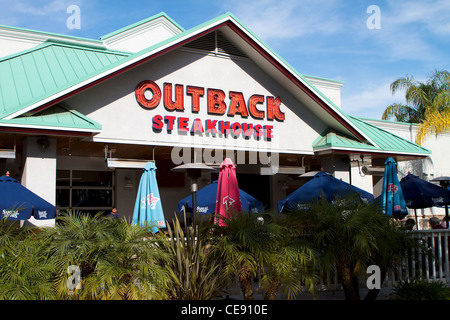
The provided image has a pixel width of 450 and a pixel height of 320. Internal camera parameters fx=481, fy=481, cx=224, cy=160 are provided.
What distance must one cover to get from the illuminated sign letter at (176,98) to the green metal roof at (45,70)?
171cm

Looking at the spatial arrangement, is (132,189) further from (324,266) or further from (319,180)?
(324,266)

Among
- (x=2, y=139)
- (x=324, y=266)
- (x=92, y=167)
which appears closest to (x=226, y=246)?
(x=324, y=266)

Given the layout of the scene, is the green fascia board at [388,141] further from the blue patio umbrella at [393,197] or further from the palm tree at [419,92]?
the palm tree at [419,92]

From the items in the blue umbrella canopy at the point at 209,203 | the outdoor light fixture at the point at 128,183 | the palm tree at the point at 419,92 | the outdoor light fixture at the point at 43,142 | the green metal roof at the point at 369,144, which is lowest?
the blue umbrella canopy at the point at 209,203

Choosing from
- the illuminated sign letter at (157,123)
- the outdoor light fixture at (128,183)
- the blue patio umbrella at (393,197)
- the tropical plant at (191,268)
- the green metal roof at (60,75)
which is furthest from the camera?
the outdoor light fixture at (128,183)

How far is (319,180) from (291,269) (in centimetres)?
535

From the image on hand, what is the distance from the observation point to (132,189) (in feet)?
56.8

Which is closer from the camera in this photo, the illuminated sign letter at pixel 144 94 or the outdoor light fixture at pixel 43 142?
the outdoor light fixture at pixel 43 142

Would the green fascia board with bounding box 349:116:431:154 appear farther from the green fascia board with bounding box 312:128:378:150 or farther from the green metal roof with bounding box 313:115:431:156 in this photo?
the green fascia board with bounding box 312:128:378:150

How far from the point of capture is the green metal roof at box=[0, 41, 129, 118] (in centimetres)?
1180

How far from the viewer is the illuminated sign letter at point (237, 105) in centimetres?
1459

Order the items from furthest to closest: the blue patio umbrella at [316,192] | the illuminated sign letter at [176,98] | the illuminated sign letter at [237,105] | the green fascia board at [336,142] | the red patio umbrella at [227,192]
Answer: the green fascia board at [336,142] < the illuminated sign letter at [237,105] < the illuminated sign letter at [176,98] < the blue patio umbrella at [316,192] < the red patio umbrella at [227,192]

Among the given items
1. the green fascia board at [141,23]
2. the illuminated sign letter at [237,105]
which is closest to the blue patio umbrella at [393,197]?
the illuminated sign letter at [237,105]

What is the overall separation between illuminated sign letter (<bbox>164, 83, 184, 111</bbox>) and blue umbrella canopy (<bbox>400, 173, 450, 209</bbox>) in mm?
7094
